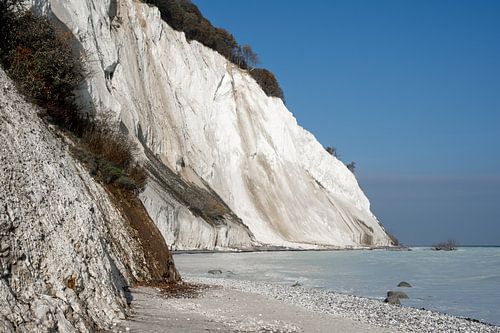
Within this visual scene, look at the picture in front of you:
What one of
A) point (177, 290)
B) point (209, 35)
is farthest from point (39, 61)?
point (209, 35)

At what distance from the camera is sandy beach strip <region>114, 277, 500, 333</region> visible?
773 cm

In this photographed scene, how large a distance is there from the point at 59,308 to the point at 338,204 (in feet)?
197

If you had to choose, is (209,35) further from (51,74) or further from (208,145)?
(51,74)

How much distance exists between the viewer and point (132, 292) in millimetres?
9664

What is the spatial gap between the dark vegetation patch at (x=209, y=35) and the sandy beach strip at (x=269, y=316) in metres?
44.7

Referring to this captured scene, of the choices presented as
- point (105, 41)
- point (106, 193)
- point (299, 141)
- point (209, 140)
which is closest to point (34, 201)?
point (106, 193)

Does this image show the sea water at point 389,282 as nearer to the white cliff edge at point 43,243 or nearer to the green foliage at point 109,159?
the green foliage at point 109,159

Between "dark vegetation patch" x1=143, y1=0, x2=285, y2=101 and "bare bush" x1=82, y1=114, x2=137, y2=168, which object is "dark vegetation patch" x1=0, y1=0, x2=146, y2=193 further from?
"dark vegetation patch" x1=143, y1=0, x2=285, y2=101

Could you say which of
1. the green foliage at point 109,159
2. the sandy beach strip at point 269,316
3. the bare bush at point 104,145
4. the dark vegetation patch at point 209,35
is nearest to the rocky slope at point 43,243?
the sandy beach strip at point 269,316

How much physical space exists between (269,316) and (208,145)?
40978 millimetres

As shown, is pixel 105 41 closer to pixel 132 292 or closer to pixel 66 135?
pixel 66 135

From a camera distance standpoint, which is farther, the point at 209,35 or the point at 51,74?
the point at 209,35

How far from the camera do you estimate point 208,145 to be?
50.4m

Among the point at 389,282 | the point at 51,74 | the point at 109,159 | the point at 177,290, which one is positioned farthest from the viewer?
the point at 389,282
